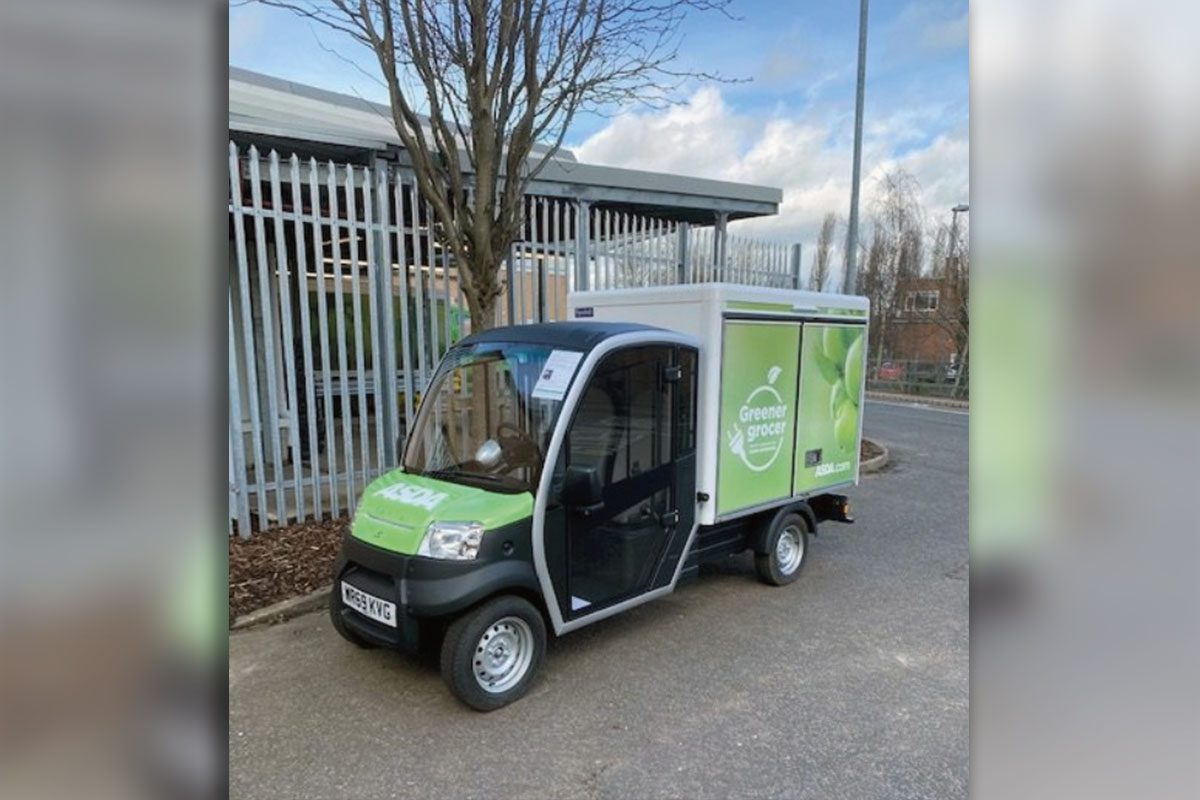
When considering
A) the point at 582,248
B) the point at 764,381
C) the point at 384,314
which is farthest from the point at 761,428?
the point at 582,248

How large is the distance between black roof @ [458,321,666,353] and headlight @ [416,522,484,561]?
3.85 ft

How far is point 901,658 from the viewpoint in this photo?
409cm

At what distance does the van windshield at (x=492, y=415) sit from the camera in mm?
3697

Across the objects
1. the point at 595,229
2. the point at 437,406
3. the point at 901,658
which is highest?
the point at 595,229

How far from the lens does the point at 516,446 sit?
12.4 ft

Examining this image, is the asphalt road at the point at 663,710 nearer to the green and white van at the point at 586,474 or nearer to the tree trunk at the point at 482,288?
the green and white van at the point at 586,474

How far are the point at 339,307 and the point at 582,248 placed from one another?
3.16 meters

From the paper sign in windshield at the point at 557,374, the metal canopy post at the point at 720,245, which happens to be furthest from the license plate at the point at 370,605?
the metal canopy post at the point at 720,245

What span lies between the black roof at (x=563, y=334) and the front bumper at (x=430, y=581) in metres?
1.09

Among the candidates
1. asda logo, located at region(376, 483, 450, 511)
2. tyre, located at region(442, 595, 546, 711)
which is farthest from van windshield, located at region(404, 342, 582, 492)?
tyre, located at region(442, 595, 546, 711)
